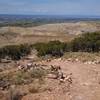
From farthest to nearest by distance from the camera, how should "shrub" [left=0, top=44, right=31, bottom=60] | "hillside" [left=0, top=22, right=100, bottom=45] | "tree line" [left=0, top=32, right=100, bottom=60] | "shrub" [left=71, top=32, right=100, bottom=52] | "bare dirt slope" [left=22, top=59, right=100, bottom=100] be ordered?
"hillside" [left=0, top=22, right=100, bottom=45]
"shrub" [left=0, top=44, right=31, bottom=60]
"shrub" [left=71, top=32, right=100, bottom=52]
"tree line" [left=0, top=32, right=100, bottom=60]
"bare dirt slope" [left=22, top=59, right=100, bottom=100]

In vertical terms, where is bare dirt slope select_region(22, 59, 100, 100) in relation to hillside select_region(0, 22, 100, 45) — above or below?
above

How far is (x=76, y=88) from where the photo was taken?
494 inches

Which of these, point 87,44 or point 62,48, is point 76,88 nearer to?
point 62,48

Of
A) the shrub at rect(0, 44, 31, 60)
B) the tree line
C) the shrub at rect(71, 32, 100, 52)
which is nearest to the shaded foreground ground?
the tree line

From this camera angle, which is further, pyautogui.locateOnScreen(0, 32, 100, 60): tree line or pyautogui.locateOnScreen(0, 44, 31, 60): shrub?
pyautogui.locateOnScreen(0, 44, 31, 60): shrub

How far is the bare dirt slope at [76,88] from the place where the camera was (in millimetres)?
11375

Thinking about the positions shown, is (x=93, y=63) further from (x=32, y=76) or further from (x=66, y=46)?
(x=66, y=46)

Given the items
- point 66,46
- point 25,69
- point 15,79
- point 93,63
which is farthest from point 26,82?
point 66,46

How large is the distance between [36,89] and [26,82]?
3.70 ft

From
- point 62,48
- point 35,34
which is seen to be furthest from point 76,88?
point 35,34

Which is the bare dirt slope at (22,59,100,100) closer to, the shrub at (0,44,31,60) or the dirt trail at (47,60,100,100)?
the dirt trail at (47,60,100,100)

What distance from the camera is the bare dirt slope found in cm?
1138

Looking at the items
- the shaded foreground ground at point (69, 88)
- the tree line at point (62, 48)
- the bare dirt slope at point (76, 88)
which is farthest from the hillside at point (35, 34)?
Result: the shaded foreground ground at point (69, 88)

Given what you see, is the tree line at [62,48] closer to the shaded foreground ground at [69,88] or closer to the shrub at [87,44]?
the shrub at [87,44]
